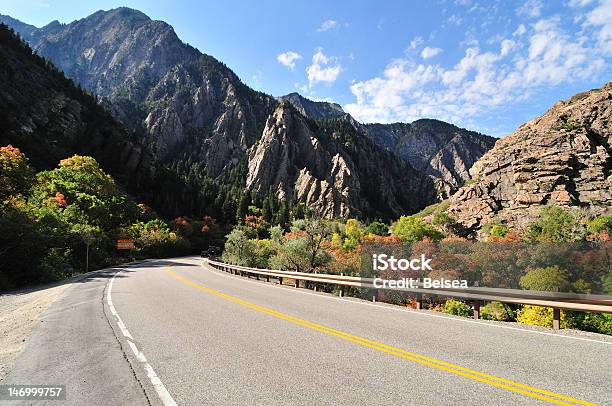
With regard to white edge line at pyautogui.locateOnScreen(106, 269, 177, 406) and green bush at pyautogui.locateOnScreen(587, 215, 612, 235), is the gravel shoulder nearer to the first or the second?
white edge line at pyautogui.locateOnScreen(106, 269, 177, 406)

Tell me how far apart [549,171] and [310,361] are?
122m

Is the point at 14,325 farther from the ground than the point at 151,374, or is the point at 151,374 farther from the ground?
the point at 151,374

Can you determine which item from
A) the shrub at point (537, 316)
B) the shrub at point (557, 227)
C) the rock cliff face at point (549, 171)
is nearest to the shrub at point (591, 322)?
the shrub at point (537, 316)

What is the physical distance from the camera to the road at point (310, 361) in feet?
14.7

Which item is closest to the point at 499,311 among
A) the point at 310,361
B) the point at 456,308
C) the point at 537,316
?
the point at 537,316

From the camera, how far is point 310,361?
583cm

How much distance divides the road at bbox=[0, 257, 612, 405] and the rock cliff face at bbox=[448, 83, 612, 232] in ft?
343

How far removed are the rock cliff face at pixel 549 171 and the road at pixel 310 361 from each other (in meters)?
104

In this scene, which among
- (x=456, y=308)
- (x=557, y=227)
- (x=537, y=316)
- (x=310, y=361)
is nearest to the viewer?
(x=310, y=361)

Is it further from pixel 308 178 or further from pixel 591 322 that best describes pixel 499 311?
pixel 308 178

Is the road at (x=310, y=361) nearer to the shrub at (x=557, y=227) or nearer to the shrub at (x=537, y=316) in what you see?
the shrub at (x=537, y=316)

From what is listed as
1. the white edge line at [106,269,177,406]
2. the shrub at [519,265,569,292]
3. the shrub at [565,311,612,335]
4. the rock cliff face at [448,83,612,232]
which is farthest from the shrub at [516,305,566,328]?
the rock cliff face at [448,83,612,232]

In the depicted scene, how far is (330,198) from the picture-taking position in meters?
177

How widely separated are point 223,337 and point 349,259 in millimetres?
30600
